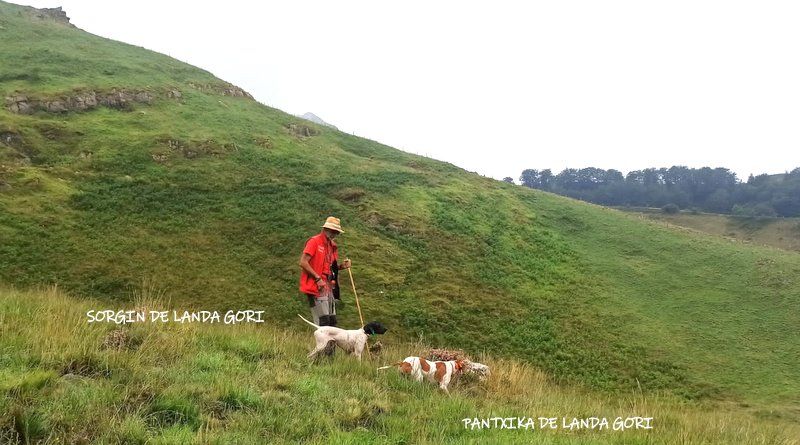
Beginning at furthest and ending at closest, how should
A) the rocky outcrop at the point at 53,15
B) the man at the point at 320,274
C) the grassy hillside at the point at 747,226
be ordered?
the grassy hillside at the point at 747,226
the rocky outcrop at the point at 53,15
the man at the point at 320,274

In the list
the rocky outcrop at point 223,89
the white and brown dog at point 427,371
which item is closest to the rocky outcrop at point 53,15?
the rocky outcrop at point 223,89

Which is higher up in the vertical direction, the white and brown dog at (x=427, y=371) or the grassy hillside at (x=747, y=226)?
the grassy hillside at (x=747, y=226)

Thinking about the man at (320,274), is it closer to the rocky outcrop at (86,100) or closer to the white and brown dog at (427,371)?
the white and brown dog at (427,371)

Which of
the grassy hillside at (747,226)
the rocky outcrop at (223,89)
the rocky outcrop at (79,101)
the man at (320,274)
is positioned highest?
the rocky outcrop at (223,89)

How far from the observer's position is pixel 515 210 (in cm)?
2861

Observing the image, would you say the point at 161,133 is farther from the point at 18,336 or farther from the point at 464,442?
the point at 464,442

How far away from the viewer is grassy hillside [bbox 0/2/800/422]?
1612 cm

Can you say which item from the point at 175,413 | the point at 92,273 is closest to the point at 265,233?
the point at 92,273

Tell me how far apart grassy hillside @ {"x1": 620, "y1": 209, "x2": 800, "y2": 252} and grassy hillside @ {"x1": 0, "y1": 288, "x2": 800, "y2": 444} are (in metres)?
71.2

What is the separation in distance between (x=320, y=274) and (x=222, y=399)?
417 cm

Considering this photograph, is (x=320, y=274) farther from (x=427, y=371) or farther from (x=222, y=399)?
(x=222, y=399)

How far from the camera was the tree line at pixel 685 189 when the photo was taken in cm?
9381

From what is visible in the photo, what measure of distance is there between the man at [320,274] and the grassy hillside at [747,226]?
69.5 meters

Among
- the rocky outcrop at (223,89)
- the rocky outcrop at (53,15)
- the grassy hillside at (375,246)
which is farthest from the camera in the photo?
the rocky outcrop at (53,15)
